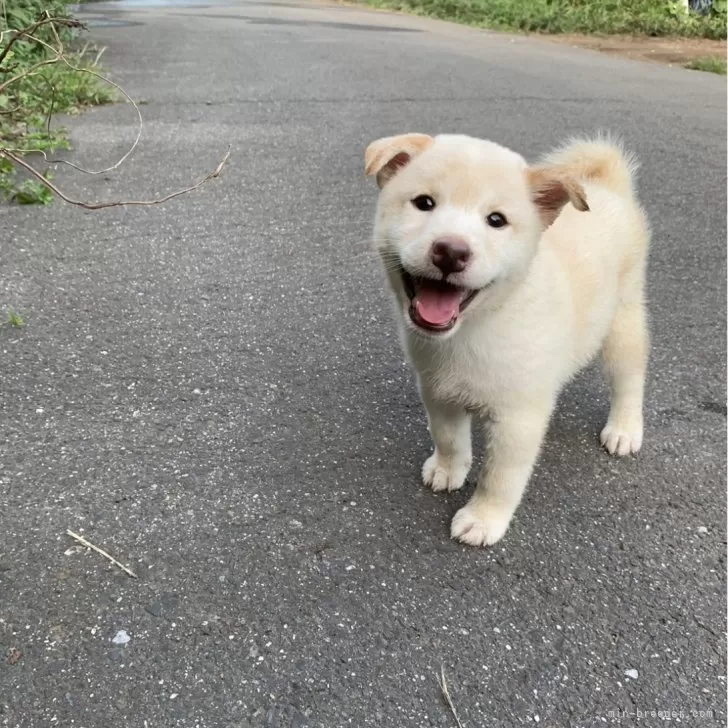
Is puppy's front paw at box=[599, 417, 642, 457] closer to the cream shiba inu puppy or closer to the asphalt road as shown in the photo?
the asphalt road

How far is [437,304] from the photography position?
175 centimetres

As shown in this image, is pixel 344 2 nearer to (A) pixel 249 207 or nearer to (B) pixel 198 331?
(A) pixel 249 207

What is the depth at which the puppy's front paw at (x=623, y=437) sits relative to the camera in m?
2.46

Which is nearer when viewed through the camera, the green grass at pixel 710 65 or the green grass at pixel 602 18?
the green grass at pixel 710 65

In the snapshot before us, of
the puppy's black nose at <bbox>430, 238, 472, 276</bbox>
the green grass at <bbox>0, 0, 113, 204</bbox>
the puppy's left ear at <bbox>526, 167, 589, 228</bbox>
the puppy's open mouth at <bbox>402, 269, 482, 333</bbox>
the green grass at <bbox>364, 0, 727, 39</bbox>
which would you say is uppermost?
the puppy's left ear at <bbox>526, 167, 589, 228</bbox>

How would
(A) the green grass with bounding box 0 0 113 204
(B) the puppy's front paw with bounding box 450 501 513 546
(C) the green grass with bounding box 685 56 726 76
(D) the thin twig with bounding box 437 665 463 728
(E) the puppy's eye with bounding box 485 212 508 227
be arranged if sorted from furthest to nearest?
(C) the green grass with bounding box 685 56 726 76 < (A) the green grass with bounding box 0 0 113 204 < (B) the puppy's front paw with bounding box 450 501 513 546 < (E) the puppy's eye with bounding box 485 212 508 227 < (D) the thin twig with bounding box 437 665 463 728

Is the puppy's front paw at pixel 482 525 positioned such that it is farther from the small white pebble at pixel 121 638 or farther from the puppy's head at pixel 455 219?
the small white pebble at pixel 121 638

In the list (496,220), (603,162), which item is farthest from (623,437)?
(496,220)

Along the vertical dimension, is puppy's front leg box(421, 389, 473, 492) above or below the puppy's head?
below

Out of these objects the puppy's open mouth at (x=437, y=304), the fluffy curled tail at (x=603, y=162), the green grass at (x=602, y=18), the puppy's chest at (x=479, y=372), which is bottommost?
the green grass at (x=602, y=18)

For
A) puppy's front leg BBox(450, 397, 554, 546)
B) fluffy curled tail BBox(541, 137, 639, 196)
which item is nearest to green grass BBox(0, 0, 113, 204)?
fluffy curled tail BBox(541, 137, 639, 196)

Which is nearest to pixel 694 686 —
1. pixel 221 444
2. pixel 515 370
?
pixel 515 370

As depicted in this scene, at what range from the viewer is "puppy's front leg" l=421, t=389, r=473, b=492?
2.13 m

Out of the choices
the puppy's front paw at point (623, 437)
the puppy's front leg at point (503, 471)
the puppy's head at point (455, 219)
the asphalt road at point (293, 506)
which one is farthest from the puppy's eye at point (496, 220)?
the puppy's front paw at point (623, 437)
